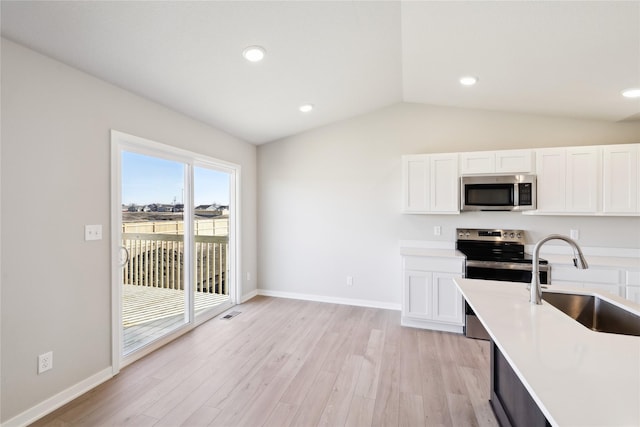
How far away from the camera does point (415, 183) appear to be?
3.52 meters

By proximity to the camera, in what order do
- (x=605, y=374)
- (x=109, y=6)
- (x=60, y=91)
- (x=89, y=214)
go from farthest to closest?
1. (x=89, y=214)
2. (x=60, y=91)
3. (x=109, y=6)
4. (x=605, y=374)

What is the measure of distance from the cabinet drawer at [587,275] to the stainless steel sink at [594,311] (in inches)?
57.0

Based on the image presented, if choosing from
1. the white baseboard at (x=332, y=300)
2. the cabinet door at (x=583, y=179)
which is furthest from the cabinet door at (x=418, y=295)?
the cabinet door at (x=583, y=179)

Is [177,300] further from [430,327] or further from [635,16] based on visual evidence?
[635,16]

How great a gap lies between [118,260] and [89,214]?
1.50 ft

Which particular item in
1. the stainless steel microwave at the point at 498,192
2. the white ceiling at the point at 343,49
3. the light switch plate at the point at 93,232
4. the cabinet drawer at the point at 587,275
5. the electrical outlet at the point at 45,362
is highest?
the white ceiling at the point at 343,49

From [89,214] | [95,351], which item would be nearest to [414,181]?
[89,214]

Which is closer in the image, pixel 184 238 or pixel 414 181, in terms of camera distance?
pixel 184 238

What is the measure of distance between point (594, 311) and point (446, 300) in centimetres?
156

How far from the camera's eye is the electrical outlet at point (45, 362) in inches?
74.3

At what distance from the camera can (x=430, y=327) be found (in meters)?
3.30

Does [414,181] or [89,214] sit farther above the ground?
[414,181]

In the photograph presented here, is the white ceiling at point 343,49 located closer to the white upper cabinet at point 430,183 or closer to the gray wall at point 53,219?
the gray wall at point 53,219

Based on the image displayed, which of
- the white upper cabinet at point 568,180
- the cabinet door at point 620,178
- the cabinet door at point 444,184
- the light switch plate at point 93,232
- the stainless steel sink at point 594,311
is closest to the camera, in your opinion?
the stainless steel sink at point 594,311
